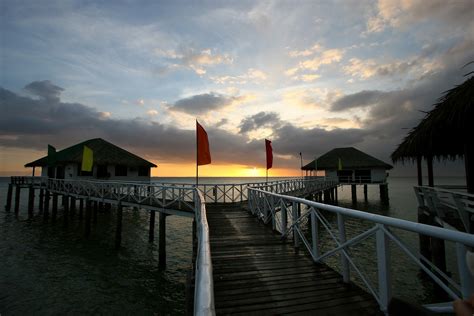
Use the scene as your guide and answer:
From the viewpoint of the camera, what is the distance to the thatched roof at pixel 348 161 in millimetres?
35438

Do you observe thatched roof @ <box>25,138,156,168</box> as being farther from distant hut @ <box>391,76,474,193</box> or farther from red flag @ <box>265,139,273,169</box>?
distant hut @ <box>391,76,474,193</box>

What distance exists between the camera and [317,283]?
3857 millimetres

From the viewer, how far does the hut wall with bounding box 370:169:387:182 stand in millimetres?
34812

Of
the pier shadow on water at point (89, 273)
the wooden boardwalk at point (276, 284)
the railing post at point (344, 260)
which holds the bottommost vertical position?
Result: the pier shadow on water at point (89, 273)

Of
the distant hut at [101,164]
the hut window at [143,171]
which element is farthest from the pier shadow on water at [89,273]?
the hut window at [143,171]

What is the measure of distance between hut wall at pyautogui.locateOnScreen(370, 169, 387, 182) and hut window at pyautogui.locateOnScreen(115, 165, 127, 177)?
33042mm

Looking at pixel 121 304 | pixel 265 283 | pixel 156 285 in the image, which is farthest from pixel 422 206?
pixel 121 304

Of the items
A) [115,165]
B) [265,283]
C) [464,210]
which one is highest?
[115,165]

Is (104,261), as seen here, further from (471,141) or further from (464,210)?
(471,141)

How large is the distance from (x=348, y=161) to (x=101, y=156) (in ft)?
110

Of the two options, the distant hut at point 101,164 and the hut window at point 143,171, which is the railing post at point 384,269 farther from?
the hut window at point 143,171

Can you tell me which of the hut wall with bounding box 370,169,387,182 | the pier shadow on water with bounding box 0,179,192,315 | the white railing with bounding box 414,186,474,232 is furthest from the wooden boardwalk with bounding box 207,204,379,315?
the hut wall with bounding box 370,169,387,182

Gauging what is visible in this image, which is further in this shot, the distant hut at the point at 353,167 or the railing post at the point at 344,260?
the distant hut at the point at 353,167

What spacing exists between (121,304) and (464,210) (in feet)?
36.5
